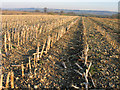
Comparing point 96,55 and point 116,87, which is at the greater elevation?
point 96,55

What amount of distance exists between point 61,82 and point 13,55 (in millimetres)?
3641

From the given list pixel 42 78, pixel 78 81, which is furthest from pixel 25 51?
pixel 78 81

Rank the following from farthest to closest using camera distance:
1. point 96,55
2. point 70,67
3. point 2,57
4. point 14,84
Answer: point 96,55 → point 2,57 → point 70,67 → point 14,84

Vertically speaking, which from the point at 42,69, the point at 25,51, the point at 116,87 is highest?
the point at 25,51

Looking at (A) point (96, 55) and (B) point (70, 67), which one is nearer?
(B) point (70, 67)

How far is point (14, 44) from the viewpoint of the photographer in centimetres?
838

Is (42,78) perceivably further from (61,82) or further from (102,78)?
(102,78)

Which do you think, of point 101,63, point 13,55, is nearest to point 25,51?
point 13,55

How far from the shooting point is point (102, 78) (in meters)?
5.12

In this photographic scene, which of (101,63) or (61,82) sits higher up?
(101,63)

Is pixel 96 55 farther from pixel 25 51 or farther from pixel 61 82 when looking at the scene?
pixel 25 51

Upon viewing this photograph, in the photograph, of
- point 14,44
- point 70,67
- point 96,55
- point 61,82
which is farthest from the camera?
point 14,44

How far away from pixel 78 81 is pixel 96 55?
3.02 meters

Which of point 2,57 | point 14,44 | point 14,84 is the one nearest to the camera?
point 14,84
